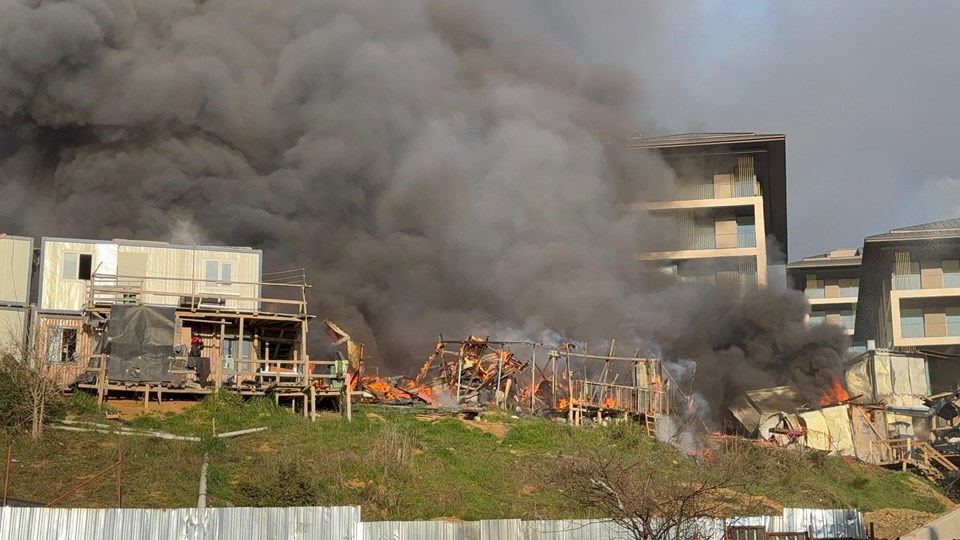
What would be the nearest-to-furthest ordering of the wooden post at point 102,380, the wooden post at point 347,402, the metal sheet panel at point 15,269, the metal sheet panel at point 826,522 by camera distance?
the metal sheet panel at point 826,522
the wooden post at point 102,380
the wooden post at point 347,402
the metal sheet panel at point 15,269

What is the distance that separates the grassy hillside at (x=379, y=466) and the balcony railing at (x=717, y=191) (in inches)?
944

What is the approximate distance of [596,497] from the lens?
68.7ft

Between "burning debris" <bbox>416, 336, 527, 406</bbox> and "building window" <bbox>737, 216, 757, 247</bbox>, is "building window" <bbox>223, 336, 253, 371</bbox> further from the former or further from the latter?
"building window" <bbox>737, 216, 757, 247</bbox>

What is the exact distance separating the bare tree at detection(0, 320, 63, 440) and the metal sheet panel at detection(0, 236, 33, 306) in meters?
8.26

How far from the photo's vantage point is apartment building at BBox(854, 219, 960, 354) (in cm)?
5372

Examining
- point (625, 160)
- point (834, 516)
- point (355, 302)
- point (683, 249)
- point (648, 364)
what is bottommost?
point (834, 516)

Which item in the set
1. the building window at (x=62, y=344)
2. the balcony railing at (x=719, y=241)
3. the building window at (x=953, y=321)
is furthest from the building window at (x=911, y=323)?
the building window at (x=62, y=344)

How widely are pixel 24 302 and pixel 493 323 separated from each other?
16972 millimetres

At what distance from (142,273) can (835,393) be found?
27.3m

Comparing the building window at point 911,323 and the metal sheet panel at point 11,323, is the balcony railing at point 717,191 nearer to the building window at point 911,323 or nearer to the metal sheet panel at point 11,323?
the building window at point 911,323

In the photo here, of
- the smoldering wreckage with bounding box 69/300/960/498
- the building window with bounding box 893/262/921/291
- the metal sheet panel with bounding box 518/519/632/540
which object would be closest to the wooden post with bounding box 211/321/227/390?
the smoldering wreckage with bounding box 69/300/960/498

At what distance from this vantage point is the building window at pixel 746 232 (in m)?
55.7

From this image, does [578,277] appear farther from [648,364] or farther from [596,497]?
[596,497]

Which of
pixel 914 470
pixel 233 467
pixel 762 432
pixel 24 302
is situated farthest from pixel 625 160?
pixel 233 467
